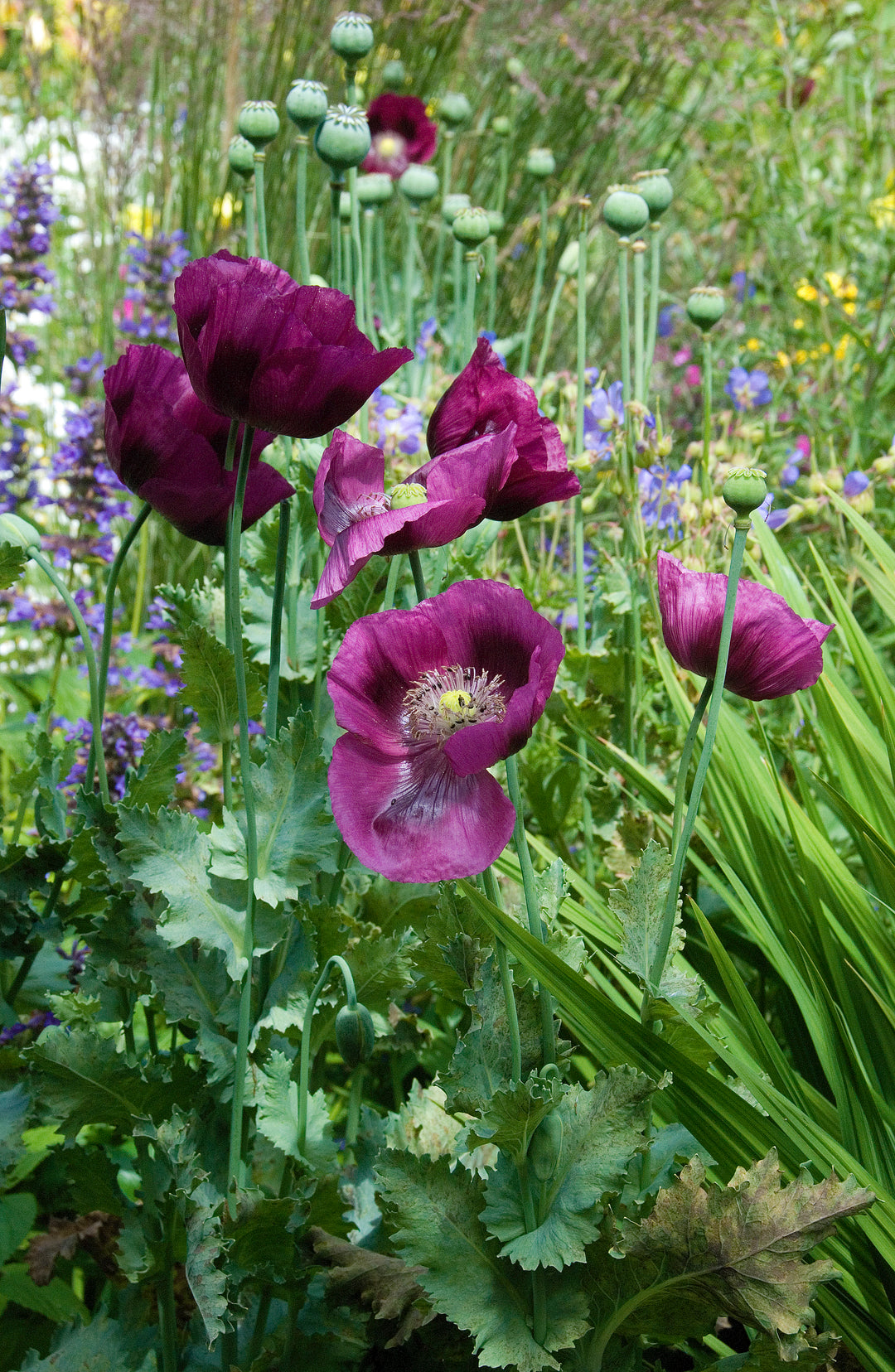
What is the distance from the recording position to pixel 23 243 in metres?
2.18

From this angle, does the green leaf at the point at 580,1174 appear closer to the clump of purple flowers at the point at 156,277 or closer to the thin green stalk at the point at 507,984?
the thin green stalk at the point at 507,984

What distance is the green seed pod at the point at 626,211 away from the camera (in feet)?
4.19

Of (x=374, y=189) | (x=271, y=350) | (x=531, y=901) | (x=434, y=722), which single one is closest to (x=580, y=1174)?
(x=531, y=901)

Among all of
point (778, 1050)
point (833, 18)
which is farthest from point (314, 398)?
point (833, 18)

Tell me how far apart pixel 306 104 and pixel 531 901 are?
0.80m

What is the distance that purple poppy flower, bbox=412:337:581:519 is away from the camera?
0.83 m

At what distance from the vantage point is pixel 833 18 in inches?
132

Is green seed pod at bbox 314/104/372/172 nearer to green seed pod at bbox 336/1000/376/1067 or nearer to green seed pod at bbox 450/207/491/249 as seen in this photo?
green seed pod at bbox 450/207/491/249

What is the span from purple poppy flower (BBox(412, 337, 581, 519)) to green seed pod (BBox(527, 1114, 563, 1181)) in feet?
1.28

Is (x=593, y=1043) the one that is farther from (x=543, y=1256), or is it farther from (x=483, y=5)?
(x=483, y=5)

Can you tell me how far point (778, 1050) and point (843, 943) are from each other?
0.52 feet

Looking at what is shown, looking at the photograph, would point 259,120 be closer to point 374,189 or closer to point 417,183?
point 374,189

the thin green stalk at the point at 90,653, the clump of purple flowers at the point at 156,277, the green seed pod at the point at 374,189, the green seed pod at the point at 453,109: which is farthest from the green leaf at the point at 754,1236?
the clump of purple flowers at the point at 156,277

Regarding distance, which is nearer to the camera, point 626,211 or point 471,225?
point 626,211
